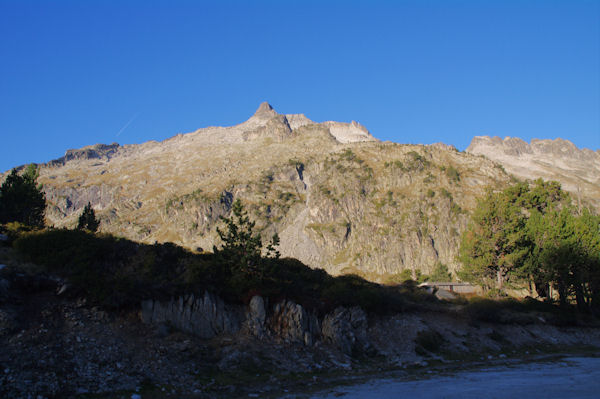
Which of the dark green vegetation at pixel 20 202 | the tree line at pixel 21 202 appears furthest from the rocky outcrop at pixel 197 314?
the dark green vegetation at pixel 20 202

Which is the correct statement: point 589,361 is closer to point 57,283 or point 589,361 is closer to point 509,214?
point 509,214

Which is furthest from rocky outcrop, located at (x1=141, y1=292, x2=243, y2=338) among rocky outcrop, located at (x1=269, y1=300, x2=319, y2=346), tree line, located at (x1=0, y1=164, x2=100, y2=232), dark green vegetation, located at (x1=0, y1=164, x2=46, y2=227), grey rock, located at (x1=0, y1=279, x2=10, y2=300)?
dark green vegetation, located at (x1=0, y1=164, x2=46, y2=227)

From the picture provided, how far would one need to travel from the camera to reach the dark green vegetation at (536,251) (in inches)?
1885

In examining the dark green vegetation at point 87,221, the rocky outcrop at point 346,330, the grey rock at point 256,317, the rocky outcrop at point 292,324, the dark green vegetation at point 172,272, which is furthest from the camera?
the dark green vegetation at point 87,221

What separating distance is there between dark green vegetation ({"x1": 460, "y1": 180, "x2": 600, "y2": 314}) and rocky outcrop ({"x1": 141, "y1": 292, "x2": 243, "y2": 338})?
43477mm

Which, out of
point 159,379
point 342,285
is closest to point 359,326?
point 342,285

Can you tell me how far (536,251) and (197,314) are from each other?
49.2m

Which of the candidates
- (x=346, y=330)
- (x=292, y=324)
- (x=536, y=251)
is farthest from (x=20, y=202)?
(x=536, y=251)

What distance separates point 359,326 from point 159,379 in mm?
17253

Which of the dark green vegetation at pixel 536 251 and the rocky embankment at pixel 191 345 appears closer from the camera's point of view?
the rocky embankment at pixel 191 345

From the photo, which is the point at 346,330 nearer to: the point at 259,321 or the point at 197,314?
the point at 259,321

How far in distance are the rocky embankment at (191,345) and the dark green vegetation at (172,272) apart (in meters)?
0.79

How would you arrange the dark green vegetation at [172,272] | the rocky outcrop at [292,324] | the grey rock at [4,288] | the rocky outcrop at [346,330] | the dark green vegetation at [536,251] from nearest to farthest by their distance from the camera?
the grey rock at [4,288] → the dark green vegetation at [172,272] → the rocky outcrop at [292,324] → the rocky outcrop at [346,330] → the dark green vegetation at [536,251]

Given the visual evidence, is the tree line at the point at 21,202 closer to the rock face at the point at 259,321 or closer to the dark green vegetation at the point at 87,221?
the dark green vegetation at the point at 87,221
